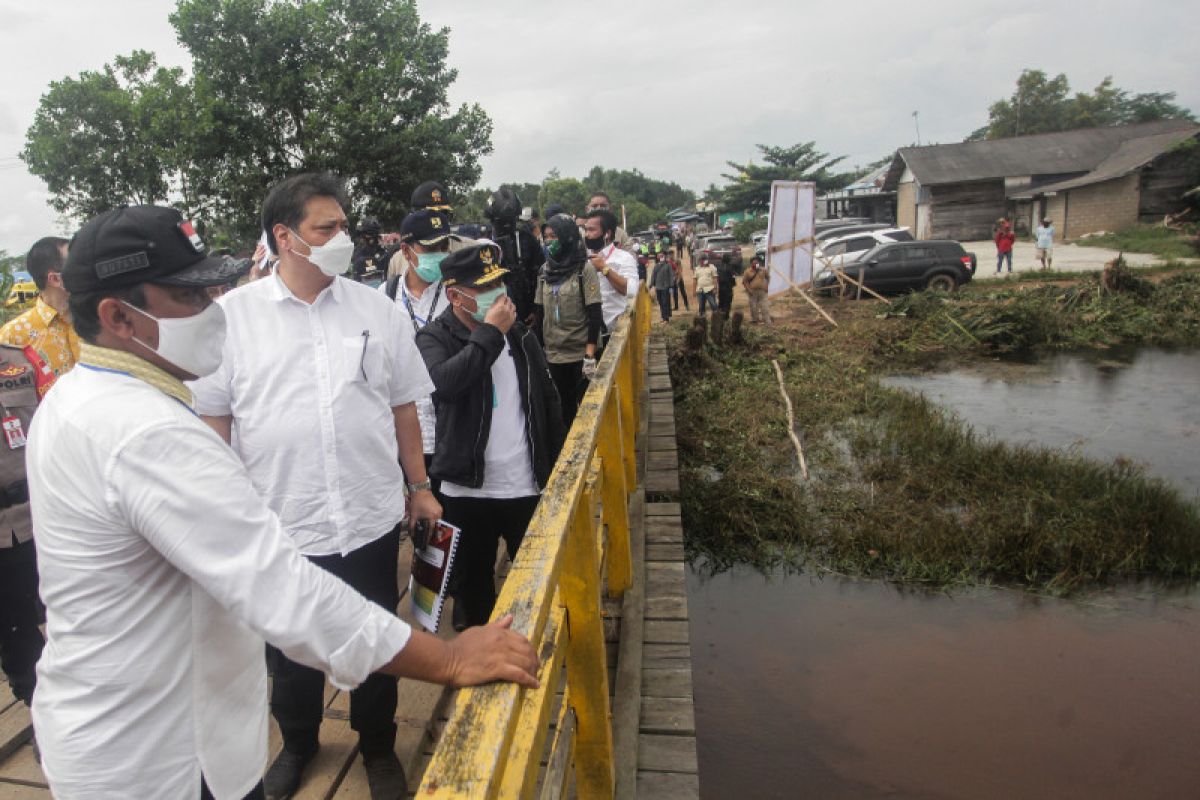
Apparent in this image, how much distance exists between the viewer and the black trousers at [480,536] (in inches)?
111

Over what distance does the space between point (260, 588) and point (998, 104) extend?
240 ft

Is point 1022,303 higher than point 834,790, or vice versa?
point 1022,303

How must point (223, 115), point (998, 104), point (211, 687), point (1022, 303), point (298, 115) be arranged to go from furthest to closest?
point (998, 104), point (298, 115), point (223, 115), point (1022, 303), point (211, 687)

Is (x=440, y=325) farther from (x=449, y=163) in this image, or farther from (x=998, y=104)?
(x=998, y=104)

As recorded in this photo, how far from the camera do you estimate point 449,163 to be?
75.4ft

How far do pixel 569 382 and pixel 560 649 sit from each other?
3132 millimetres

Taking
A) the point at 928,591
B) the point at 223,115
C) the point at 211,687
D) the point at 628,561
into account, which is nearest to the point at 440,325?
the point at 628,561

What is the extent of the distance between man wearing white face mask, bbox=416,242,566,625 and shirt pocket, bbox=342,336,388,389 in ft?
1.27

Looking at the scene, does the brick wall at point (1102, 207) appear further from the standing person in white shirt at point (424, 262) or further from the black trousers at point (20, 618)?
the black trousers at point (20, 618)

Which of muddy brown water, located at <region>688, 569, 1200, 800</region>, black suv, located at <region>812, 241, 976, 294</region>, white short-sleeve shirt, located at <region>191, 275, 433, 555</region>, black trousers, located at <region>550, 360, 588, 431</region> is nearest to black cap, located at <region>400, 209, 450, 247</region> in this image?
black trousers, located at <region>550, 360, 588, 431</region>

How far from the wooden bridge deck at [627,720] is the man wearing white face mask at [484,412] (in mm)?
534

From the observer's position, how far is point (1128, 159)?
1095 inches

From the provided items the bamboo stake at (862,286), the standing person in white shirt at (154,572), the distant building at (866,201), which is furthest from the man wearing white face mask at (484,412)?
the distant building at (866,201)

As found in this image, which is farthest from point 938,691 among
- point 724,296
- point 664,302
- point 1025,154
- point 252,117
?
point 1025,154
